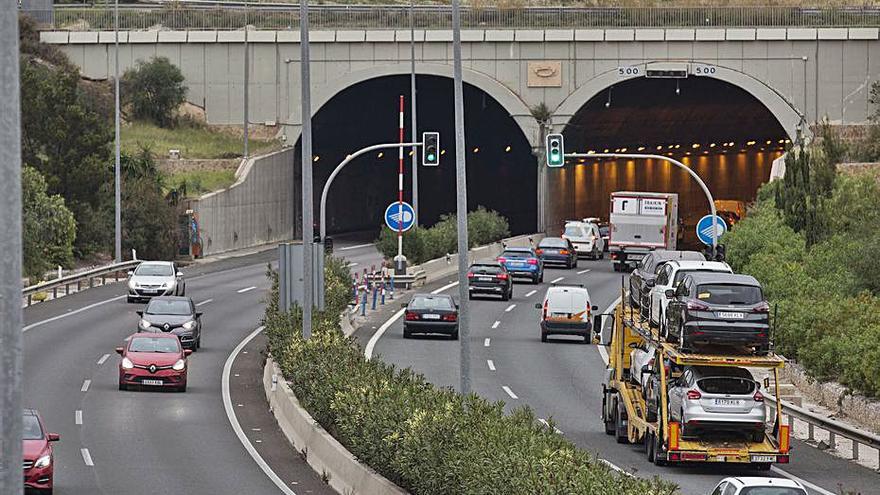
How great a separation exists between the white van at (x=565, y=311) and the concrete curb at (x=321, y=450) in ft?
49.7

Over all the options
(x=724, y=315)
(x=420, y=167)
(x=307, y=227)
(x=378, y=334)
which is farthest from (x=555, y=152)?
(x=420, y=167)

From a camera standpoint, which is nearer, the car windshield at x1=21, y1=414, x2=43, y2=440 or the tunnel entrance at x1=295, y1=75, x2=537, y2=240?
the car windshield at x1=21, y1=414, x2=43, y2=440

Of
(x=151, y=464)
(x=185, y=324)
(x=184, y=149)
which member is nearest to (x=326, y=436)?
(x=151, y=464)

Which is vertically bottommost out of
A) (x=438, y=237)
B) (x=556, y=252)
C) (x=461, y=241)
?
(x=556, y=252)

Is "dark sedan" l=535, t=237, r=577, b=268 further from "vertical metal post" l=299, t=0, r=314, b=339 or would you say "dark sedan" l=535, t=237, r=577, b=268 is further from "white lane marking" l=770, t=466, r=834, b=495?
"white lane marking" l=770, t=466, r=834, b=495

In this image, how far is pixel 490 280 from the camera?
5925 cm

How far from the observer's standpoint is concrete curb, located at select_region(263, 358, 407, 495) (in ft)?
72.7

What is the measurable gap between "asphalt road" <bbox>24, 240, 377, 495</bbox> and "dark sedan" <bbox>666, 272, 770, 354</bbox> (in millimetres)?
6623

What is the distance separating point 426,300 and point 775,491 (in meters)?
30.7

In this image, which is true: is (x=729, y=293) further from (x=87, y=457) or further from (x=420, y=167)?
(x=420, y=167)

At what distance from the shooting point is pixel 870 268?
45.9 meters

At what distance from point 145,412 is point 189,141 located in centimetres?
5364

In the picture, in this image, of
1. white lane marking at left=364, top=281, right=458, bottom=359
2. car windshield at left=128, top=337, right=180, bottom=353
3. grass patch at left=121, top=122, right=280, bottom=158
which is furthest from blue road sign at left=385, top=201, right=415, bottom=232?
grass patch at left=121, top=122, right=280, bottom=158

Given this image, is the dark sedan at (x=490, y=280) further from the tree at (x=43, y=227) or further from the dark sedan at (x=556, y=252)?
the tree at (x=43, y=227)
